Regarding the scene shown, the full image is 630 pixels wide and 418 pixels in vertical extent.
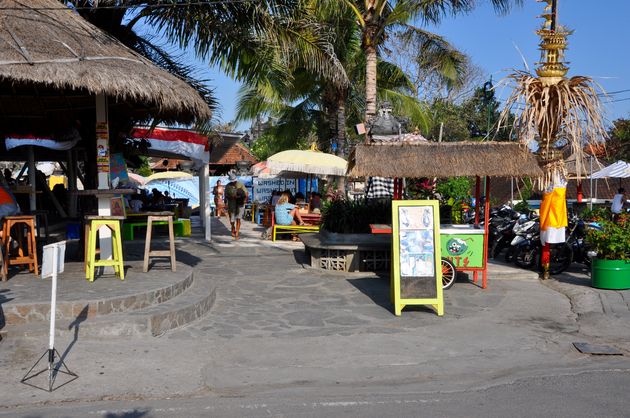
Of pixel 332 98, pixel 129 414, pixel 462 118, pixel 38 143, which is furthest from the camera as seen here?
pixel 462 118

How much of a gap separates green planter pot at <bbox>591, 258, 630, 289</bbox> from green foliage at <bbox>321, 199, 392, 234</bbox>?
3.90 m

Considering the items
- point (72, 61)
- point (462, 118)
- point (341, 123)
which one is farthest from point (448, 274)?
point (462, 118)

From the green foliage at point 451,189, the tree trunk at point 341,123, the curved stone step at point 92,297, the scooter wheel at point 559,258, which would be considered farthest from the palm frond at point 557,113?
the tree trunk at point 341,123

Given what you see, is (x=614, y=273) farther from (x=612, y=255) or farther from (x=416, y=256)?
(x=416, y=256)

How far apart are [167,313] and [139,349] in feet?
2.51

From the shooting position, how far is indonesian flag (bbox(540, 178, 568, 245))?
35.4 feet

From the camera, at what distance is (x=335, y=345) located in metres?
7.14

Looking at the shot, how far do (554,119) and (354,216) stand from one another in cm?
401

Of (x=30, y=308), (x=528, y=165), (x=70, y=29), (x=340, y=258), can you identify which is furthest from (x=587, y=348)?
(x=70, y=29)

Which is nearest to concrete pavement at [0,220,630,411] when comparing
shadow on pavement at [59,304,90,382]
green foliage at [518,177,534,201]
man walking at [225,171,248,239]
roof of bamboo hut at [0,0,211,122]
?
shadow on pavement at [59,304,90,382]

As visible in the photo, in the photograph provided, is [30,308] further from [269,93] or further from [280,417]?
[269,93]

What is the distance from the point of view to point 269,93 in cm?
2016

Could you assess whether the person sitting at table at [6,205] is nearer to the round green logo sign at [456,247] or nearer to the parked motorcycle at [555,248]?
the round green logo sign at [456,247]

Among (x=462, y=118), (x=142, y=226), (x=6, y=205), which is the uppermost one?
(x=462, y=118)
